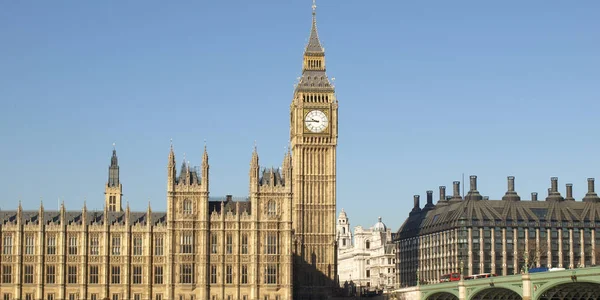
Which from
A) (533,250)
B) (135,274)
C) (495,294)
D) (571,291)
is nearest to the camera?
(571,291)

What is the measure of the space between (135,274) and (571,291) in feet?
179

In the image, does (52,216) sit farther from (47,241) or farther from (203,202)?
(203,202)

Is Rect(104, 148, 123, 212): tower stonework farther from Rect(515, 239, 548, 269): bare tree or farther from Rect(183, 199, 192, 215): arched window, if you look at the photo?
Rect(515, 239, 548, 269): bare tree

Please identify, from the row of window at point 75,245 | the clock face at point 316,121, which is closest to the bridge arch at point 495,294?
the clock face at point 316,121

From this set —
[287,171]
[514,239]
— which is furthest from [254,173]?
[514,239]

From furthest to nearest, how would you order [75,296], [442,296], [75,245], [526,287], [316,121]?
[316,121]
[442,296]
[75,245]
[75,296]
[526,287]

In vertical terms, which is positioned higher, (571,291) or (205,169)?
(205,169)

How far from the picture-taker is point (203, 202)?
15312 cm

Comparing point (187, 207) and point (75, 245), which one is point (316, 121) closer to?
point (187, 207)

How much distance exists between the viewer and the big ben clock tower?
166750 millimetres

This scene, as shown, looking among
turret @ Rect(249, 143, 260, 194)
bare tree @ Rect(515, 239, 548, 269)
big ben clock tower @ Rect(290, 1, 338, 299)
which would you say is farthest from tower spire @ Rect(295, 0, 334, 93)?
bare tree @ Rect(515, 239, 548, 269)

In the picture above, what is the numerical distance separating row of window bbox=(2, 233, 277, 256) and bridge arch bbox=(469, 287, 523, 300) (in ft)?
85.0

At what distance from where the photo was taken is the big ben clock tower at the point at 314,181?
16675 cm

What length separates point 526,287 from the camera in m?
124
